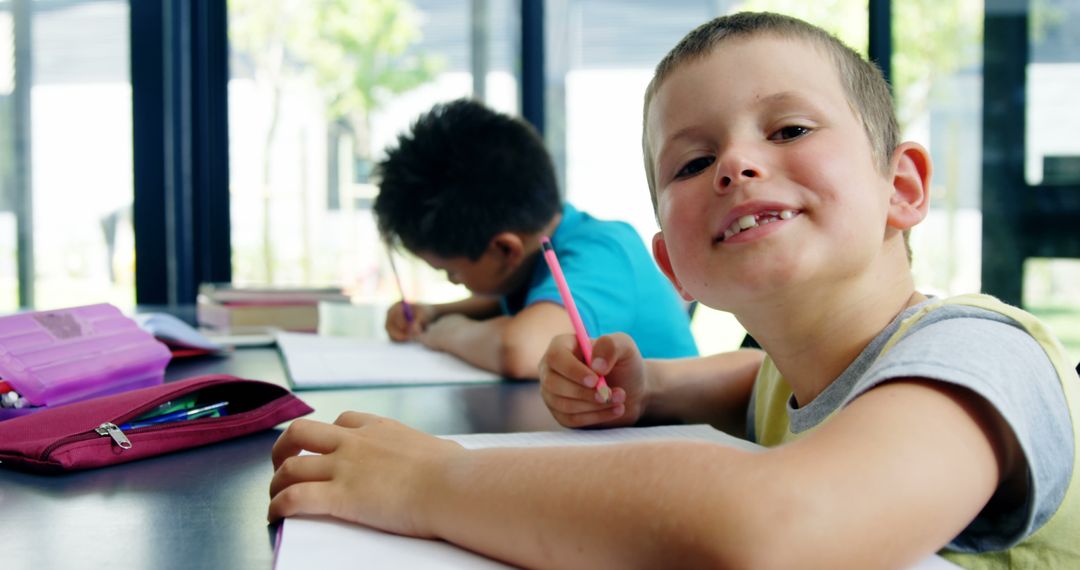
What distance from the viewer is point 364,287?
11.3 feet

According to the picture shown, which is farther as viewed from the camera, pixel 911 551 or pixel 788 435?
pixel 788 435

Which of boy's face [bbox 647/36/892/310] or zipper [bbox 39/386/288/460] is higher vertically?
boy's face [bbox 647/36/892/310]

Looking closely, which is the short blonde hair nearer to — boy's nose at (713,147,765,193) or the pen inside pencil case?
boy's nose at (713,147,765,193)

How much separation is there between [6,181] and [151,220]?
16.3 inches

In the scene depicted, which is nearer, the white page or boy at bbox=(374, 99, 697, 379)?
the white page

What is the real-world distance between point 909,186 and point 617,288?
0.67 m

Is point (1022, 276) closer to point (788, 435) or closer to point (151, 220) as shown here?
point (788, 435)

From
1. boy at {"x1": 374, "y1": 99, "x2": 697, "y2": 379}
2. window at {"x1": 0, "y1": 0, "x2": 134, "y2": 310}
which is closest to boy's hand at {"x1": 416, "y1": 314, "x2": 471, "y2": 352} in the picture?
boy at {"x1": 374, "y1": 99, "x2": 697, "y2": 379}

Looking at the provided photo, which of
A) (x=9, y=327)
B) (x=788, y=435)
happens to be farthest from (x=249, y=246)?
(x=788, y=435)

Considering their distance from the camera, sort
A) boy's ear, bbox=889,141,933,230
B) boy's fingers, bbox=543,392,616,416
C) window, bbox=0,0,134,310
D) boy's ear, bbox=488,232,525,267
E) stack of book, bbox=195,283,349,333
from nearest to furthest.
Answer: boy's ear, bbox=889,141,933,230 < boy's fingers, bbox=543,392,616,416 < boy's ear, bbox=488,232,525,267 < stack of book, bbox=195,283,349,333 < window, bbox=0,0,134,310

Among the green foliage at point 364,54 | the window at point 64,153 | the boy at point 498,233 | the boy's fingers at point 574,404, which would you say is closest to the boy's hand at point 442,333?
the boy at point 498,233

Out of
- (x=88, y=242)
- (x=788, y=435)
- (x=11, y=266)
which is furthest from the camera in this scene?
(x=88, y=242)

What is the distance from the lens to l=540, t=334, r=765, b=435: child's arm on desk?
0.85m

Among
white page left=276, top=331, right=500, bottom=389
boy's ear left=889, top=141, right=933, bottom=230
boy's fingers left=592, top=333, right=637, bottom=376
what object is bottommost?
white page left=276, top=331, right=500, bottom=389
